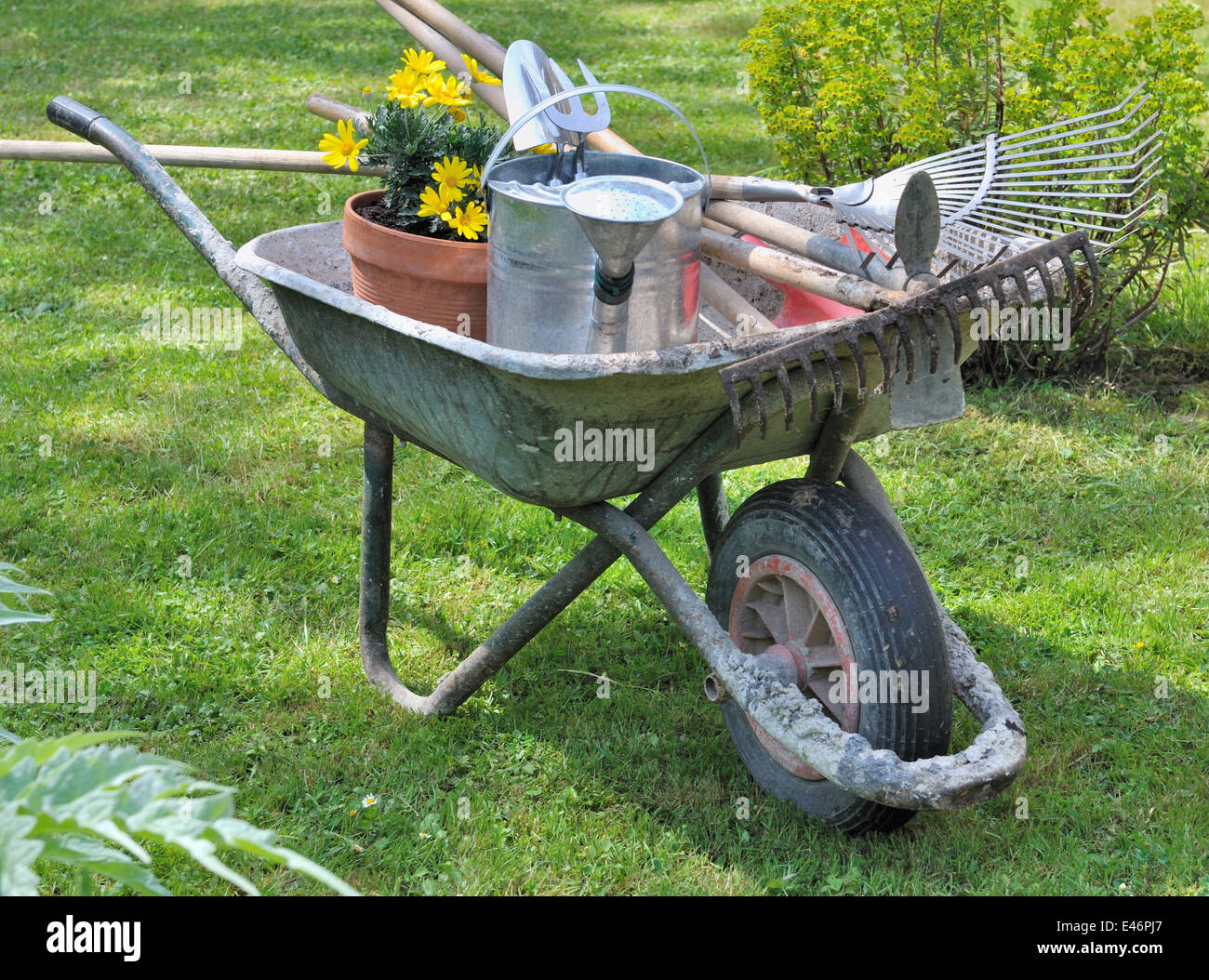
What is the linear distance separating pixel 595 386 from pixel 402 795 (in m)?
1.00

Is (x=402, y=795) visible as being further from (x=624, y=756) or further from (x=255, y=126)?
(x=255, y=126)

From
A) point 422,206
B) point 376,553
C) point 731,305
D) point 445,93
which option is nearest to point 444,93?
point 445,93

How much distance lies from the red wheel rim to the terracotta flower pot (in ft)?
2.25

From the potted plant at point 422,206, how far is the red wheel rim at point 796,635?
693 mm

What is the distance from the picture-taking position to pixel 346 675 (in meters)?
2.62

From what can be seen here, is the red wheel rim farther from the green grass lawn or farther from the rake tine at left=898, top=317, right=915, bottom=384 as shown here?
the rake tine at left=898, top=317, right=915, bottom=384

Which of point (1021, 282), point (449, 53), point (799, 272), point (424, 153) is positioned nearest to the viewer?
point (1021, 282)

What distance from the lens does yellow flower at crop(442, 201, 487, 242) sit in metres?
2.04

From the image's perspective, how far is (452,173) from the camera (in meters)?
2.07

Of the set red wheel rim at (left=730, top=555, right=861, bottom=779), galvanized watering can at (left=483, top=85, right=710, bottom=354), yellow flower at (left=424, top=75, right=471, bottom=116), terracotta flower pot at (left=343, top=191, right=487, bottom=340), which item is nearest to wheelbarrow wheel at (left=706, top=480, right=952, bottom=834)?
red wheel rim at (left=730, top=555, right=861, bottom=779)

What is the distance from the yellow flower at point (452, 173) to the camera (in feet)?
6.77

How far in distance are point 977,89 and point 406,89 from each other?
2.36 metres

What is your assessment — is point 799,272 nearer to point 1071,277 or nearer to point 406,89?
point 1071,277
